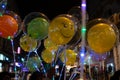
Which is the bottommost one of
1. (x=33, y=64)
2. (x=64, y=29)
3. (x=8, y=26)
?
(x=33, y=64)

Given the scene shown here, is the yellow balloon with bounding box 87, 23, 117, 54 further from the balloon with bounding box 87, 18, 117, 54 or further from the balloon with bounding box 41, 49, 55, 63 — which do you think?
the balloon with bounding box 41, 49, 55, 63

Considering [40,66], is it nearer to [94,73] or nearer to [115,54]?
[94,73]

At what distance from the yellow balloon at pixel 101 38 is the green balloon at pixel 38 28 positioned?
94 centimetres

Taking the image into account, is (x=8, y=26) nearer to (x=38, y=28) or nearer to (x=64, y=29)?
(x=38, y=28)

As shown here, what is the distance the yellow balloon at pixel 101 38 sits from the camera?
4.60 meters

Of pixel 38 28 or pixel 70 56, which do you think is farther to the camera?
pixel 70 56

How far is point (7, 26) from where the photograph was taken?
5.15 metres

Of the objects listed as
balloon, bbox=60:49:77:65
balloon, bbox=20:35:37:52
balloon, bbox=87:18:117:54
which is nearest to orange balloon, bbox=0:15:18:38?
balloon, bbox=20:35:37:52

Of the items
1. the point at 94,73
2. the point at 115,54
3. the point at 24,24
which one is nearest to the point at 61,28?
the point at 24,24

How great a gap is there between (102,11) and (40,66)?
29.2 ft

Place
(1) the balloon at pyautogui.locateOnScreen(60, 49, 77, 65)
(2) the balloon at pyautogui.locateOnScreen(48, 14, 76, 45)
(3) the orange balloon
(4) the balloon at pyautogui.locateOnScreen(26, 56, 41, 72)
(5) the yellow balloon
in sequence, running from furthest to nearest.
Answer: (4) the balloon at pyautogui.locateOnScreen(26, 56, 41, 72)
(1) the balloon at pyautogui.locateOnScreen(60, 49, 77, 65)
(3) the orange balloon
(2) the balloon at pyautogui.locateOnScreen(48, 14, 76, 45)
(5) the yellow balloon

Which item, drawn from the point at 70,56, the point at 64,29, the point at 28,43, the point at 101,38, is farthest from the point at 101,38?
the point at 28,43

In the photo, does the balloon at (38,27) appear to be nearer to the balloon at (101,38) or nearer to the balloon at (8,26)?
the balloon at (8,26)

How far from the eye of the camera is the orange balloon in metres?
5.11
